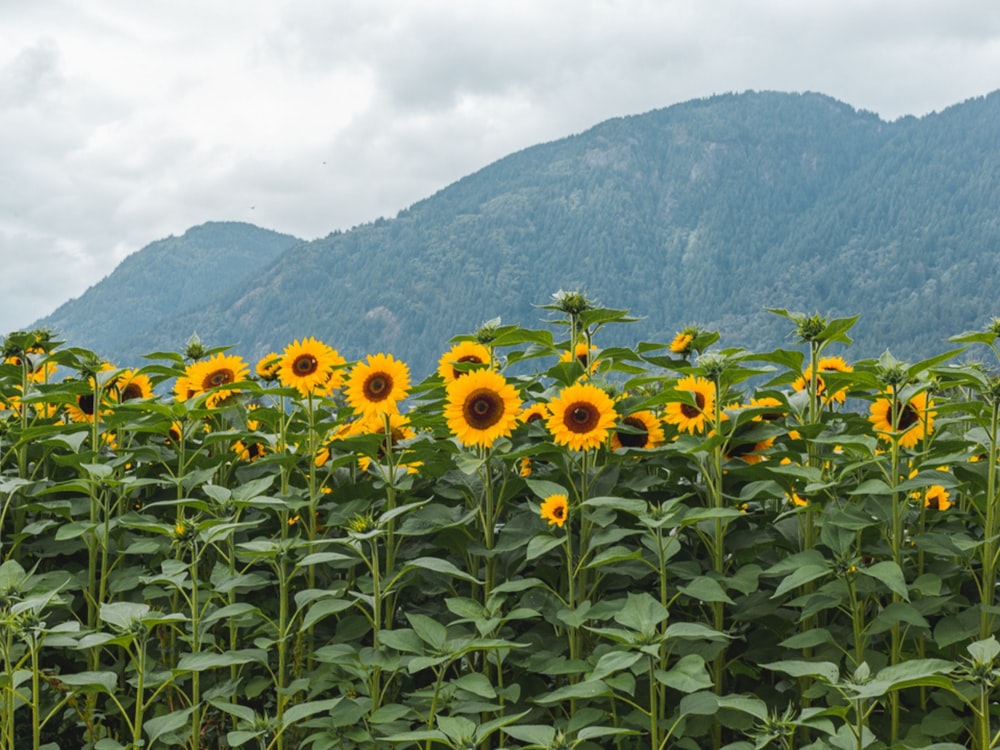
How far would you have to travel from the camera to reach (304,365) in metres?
3.07

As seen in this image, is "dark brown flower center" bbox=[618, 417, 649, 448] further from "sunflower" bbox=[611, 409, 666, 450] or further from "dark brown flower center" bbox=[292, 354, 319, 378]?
"dark brown flower center" bbox=[292, 354, 319, 378]

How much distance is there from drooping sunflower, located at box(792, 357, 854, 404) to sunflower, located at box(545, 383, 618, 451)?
2.06 ft

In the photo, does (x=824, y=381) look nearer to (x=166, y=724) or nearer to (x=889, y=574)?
(x=889, y=574)

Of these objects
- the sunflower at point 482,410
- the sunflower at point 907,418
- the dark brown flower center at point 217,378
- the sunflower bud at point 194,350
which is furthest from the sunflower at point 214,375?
the sunflower at point 907,418

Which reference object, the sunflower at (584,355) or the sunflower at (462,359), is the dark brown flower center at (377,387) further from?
the sunflower at (584,355)

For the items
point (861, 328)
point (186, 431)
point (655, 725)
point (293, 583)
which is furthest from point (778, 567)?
point (861, 328)

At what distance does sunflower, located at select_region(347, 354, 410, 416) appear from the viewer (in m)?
2.91

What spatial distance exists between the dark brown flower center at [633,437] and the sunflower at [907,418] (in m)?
0.67

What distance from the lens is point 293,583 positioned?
296 cm

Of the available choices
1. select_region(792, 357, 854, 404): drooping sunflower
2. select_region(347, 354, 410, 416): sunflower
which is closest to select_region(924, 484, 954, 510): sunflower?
select_region(792, 357, 854, 404): drooping sunflower

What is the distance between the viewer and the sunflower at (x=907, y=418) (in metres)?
2.64

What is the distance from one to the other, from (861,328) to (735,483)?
14974cm

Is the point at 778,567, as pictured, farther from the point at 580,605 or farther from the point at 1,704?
the point at 1,704

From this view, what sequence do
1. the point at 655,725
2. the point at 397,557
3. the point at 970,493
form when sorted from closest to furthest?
the point at 655,725 < the point at 970,493 < the point at 397,557
